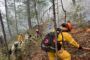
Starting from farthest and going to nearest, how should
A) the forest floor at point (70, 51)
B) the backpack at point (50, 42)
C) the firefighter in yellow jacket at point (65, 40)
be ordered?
the forest floor at point (70, 51)
the backpack at point (50, 42)
the firefighter in yellow jacket at point (65, 40)

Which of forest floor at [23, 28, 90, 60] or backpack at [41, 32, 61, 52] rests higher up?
backpack at [41, 32, 61, 52]

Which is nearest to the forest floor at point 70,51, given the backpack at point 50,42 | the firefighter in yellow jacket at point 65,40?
the firefighter in yellow jacket at point 65,40

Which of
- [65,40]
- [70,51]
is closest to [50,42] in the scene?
[65,40]

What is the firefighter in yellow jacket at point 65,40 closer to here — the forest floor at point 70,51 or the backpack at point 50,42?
the backpack at point 50,42

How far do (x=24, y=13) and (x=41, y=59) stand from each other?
36417 millimetres

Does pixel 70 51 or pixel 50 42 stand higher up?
pixel 50 42

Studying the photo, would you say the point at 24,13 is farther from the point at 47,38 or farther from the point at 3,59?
the point at 47,38

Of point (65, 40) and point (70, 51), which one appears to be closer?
point (65, 40)

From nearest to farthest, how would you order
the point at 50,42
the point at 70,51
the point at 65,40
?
the point at 65,40
the point at 50,42
the point at 70,51

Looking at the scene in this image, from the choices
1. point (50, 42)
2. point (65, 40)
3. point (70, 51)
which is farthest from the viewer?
point (70, 51)

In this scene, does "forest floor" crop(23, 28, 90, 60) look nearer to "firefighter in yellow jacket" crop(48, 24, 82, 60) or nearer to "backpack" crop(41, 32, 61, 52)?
"firefighter in yellow jacket" crop(48, 24, 82, 60)

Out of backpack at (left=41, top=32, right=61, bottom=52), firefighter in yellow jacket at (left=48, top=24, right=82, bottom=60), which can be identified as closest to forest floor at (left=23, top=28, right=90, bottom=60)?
firefighter in yellow jacket at (left=48, top=24, right=82, bottom=60)

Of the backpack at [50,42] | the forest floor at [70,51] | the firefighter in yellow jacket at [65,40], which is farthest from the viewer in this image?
the forest floor at [70,51]

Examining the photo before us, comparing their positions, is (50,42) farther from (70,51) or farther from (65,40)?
(70,51)
